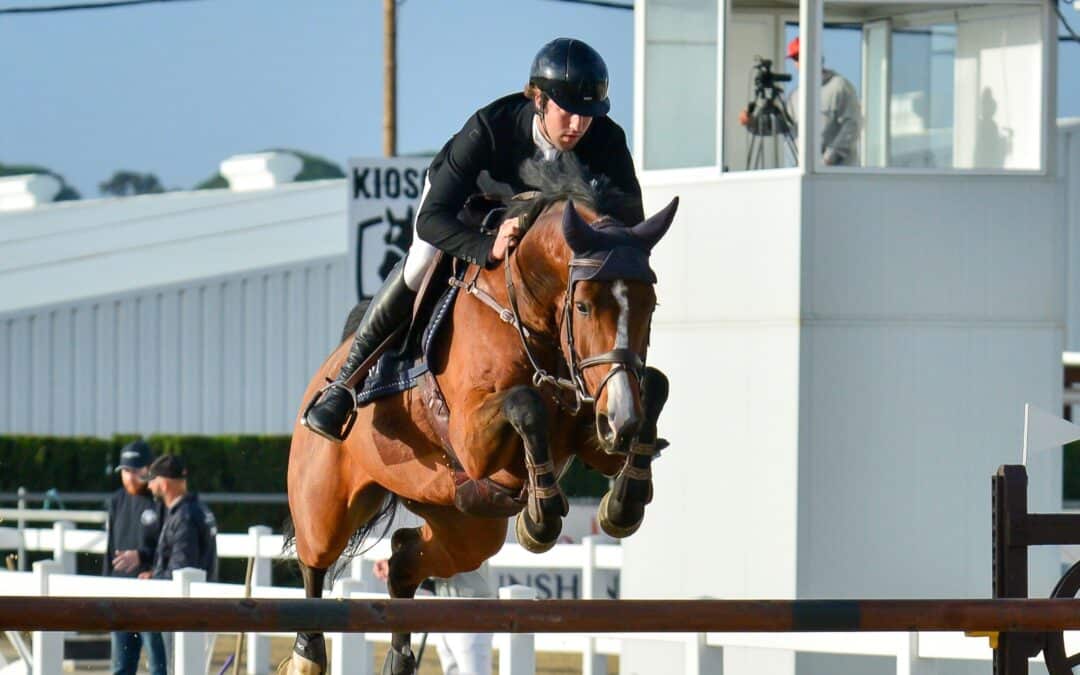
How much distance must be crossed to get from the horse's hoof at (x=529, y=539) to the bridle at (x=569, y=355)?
37 centimetres

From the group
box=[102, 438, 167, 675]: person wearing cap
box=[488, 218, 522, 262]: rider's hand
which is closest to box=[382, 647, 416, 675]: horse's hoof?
box=[488, 218, 522, 262]: rider's hand

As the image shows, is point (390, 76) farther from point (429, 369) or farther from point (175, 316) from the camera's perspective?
point (429, 369)

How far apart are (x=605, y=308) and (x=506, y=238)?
635mm

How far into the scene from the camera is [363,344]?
6.23 metres

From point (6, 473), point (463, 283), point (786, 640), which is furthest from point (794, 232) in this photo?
point (6, 473)

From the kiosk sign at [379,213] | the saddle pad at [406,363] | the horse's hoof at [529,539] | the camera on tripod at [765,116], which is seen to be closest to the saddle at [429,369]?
the saddle pad at [406,363]

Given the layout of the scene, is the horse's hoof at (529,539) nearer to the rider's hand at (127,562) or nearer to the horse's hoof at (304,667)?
the horse's hoof at (304,667)

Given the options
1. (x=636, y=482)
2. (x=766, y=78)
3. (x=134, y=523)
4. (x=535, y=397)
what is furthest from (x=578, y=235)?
(x=134, y=523)

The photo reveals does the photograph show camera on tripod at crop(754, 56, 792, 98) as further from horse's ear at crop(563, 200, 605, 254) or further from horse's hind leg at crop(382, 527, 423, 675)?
horse's ear at crop(563, 200, 605, 254)

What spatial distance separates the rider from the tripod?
15.4 ft

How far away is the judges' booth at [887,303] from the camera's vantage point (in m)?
9.88

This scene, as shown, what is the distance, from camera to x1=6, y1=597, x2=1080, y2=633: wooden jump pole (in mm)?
3656

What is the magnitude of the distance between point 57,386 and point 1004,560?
19.4 metres

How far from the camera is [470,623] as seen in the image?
3.78 metres
